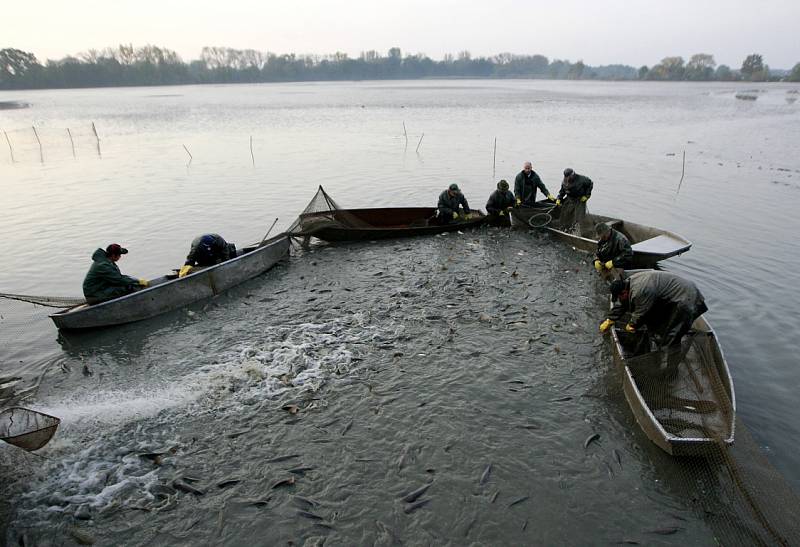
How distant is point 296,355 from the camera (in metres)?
8.90

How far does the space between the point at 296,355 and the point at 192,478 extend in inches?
121

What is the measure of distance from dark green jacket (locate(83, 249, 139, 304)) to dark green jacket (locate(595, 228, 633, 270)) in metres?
11.3

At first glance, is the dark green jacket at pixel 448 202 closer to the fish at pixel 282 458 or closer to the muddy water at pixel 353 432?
the muddy water at pixel 353 432

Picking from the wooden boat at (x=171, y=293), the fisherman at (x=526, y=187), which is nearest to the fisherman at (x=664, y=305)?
the fisherman at (x=526, y=187)

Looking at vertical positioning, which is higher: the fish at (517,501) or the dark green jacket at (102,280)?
the dark green jacket at (102,280)

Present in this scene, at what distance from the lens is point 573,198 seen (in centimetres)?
1534

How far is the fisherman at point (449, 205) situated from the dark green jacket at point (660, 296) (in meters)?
8.49

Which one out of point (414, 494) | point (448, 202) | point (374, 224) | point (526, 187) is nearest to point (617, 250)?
point (526, 187)

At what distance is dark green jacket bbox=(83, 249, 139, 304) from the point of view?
32.6 ft

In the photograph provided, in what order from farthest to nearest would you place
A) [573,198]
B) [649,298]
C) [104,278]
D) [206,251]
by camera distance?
[573,198], [206,251], [104,278], [649,298]

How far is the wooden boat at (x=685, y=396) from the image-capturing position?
617cm

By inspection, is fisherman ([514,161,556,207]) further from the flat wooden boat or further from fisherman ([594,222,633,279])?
fisherman ([594,222,633,279])

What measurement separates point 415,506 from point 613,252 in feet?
26.2

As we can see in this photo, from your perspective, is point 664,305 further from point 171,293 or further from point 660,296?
point 171,293
